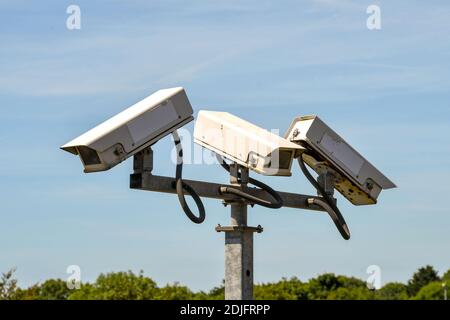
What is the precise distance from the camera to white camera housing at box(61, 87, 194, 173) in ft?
28.7

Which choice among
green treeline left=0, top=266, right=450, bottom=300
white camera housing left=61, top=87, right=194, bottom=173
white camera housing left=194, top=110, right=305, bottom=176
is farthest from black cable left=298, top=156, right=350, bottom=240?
green treeline left=0, top=266, right=450, bottom=300

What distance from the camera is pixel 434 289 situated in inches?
4747

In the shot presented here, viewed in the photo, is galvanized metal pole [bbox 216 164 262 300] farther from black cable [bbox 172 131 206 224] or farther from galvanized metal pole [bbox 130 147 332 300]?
black cable [bbox 172 131 206 224]

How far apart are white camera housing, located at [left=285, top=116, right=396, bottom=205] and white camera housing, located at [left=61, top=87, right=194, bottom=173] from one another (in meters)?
1.65

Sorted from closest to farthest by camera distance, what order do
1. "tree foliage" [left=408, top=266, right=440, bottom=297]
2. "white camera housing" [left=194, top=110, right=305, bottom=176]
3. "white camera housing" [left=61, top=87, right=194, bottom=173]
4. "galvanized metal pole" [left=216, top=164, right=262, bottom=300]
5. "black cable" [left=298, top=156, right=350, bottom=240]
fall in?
"white camera housing" [left=61, top=87, right=194, bottom=173] → "galvanized metal pole" [left=216, top=164, right=262, bottom=300] → "white camera housing" [left=194, top=110, right=305, bottom=176] → "black cable" [left=298, top=156, right=350, bottom=240] → "tree foliage" [left=408, top=266, right=440, bottom=297]

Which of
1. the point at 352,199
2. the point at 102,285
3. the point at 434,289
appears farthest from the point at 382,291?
the point at 352,199

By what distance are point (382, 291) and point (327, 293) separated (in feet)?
130

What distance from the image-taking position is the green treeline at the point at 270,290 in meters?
89.8

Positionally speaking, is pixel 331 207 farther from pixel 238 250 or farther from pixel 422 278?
pixel 422 278

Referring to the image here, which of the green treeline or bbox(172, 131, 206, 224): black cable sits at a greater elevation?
the green treeline

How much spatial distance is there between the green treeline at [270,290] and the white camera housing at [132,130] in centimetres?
4208

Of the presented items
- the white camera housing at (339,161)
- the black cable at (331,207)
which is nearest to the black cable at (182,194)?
the white camera housing at (339,161)
